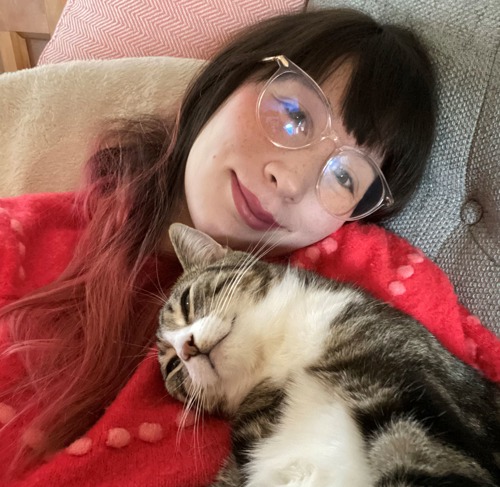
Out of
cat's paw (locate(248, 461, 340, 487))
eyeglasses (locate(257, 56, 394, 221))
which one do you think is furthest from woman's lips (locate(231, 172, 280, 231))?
cat's paw (locate(248, 461, 340, 487))

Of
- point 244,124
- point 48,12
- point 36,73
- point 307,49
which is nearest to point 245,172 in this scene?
point 244,124

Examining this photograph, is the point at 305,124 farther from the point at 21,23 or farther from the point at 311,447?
the point at 21,23

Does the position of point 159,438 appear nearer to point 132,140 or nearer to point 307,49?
point 132,140

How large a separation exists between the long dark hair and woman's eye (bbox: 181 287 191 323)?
0.33ft

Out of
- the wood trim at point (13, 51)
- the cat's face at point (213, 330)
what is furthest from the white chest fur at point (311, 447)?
the wood trim at point (13, 51)

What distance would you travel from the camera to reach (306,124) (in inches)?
44.1

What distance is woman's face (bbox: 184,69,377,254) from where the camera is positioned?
1112mm

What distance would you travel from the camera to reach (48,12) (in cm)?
263

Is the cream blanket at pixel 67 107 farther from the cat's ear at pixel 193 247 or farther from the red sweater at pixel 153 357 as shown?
the cat's ear at pixel 193 247

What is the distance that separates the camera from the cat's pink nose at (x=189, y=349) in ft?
3.25

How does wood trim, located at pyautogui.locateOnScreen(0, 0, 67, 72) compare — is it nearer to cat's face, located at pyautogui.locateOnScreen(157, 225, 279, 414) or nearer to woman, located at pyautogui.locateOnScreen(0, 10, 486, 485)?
woman, located at pyautogui.locateOnScreen(0, 10, 486, 485)

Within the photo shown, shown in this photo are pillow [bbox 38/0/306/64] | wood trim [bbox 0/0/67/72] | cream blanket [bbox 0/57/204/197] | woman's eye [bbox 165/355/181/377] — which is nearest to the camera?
woman's eye [bbox 165/355/181/377]

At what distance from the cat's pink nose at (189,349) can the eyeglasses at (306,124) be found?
0.43 meters

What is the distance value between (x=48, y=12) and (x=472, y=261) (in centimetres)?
240
